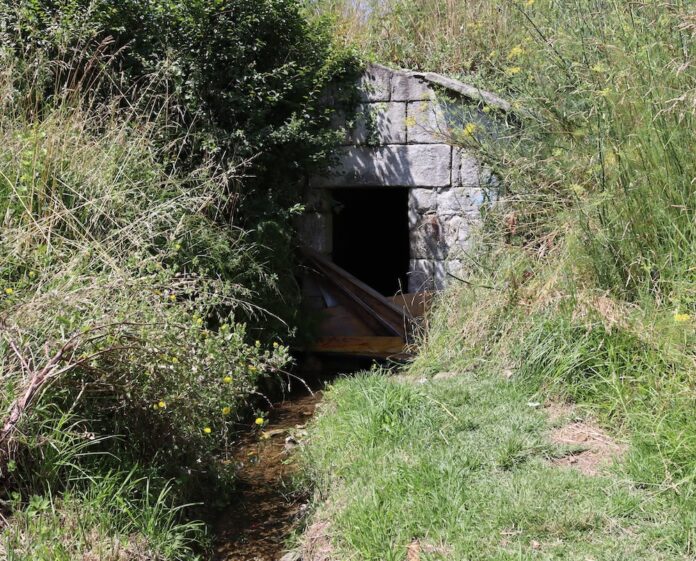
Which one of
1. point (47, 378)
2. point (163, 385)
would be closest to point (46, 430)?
point (47, 378)

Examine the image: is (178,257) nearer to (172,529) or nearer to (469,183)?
(172,529)

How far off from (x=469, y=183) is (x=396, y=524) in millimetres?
4661

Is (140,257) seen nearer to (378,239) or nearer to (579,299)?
(579,299)

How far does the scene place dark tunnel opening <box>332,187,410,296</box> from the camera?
9.70 metres

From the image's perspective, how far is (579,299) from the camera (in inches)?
167

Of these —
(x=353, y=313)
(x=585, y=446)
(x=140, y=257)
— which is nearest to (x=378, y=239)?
(x=353, y=313)

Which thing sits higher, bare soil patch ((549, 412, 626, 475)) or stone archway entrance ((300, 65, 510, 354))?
stone archway entrance ((300, 65, 510, 354))

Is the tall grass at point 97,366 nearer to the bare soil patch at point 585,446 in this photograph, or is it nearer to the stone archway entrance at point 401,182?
the bare soil patch at point 585,446

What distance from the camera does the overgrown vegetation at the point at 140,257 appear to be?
10.5 ft

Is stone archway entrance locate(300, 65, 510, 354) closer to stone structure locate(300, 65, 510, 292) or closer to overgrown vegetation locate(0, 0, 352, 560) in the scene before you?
stone structure locate(300, 65, 510, 292)

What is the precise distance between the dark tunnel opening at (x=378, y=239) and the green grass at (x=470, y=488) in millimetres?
5226

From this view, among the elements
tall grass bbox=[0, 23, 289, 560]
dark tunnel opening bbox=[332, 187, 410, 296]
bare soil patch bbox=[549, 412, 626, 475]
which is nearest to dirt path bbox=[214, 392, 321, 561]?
tall grass bbox=[0, 23, 289, 560]

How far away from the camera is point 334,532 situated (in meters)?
3.33

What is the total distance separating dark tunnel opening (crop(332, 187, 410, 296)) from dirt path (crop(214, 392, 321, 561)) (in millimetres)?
4633
